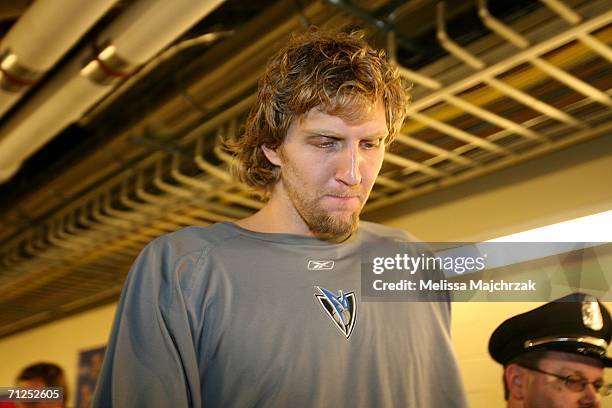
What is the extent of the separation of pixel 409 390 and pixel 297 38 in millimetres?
586

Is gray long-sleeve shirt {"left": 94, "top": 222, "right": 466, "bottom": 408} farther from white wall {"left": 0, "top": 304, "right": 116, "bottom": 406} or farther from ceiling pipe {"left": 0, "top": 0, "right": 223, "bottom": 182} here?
white wall {"left": 0, "top": 304, "right": 116, "bottom": 406}

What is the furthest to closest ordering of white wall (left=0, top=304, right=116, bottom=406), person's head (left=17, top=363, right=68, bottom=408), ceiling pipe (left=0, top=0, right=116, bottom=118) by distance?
1. white wall (left=0, top=304, right=116, bottom=406)
2. person's head (left=17, top=363, right=68, bottom=408)
3. ceiling pipe (left=0, top=0, right=116, bottom=118)

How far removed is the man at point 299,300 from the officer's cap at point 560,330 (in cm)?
10

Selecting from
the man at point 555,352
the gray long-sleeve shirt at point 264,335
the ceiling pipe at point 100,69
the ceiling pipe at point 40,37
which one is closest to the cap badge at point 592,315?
the man at point 555,352

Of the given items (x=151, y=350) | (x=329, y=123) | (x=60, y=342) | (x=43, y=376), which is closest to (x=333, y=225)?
(x=329, y=123)

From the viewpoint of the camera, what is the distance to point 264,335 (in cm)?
91

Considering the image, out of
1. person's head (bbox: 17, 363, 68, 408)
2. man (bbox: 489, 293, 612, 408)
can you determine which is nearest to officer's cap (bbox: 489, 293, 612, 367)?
man (bbox: 489, 293, 612, 408)

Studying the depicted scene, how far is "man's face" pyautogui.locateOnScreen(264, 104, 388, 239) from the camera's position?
94cm

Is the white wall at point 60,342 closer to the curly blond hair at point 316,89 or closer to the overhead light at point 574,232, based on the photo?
the curly blond hair at point 316,89

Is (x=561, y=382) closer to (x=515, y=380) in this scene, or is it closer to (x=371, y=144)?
(x=515, y=380)

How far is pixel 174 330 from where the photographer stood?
86 centimetres

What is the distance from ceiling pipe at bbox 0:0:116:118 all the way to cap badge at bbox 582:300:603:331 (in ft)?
4.17

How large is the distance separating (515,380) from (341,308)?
0.24 metres

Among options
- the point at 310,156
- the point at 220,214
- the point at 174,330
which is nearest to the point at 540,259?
the point at 310,156
